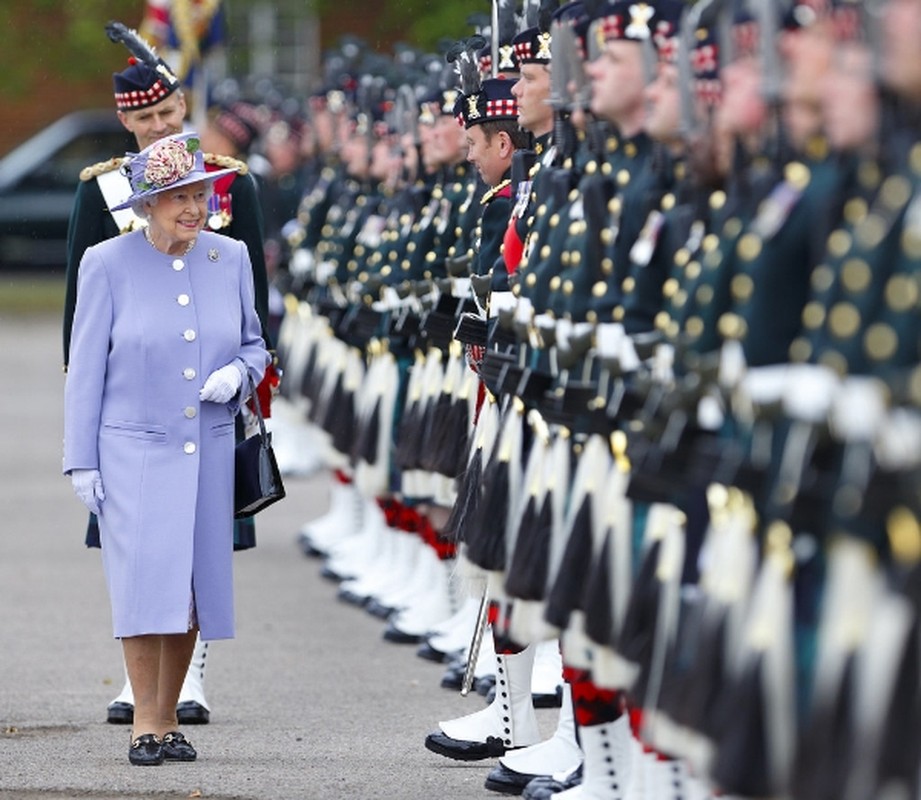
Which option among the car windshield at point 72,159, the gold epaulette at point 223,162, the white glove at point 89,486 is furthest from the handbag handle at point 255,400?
the car windshield at point 72,159

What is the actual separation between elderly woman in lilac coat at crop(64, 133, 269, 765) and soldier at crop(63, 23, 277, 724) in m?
0.47

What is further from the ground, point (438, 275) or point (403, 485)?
point (438, 275)

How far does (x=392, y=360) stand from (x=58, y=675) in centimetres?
196

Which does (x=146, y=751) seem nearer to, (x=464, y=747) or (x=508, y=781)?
(x=464, y=747)

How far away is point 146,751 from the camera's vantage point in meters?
7.49

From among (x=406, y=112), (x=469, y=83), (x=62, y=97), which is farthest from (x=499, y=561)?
(x=62, y=97)

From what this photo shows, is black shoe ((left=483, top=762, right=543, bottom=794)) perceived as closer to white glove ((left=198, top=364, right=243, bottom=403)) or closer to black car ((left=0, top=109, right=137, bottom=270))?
white glove ((left=198, top=364, right=243, bottom=403))

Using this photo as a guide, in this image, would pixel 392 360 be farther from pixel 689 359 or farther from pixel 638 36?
pixel 689 359

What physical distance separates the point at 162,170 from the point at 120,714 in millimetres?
1863

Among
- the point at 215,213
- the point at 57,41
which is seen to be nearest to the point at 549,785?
the point at 215,213

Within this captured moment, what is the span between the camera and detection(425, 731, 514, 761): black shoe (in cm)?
756

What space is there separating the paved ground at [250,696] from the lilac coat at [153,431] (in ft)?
1.57

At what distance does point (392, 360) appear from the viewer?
33.8ft

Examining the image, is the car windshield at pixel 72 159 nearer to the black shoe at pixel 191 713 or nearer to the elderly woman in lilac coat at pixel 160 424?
the black shoe at pixel 191 713
